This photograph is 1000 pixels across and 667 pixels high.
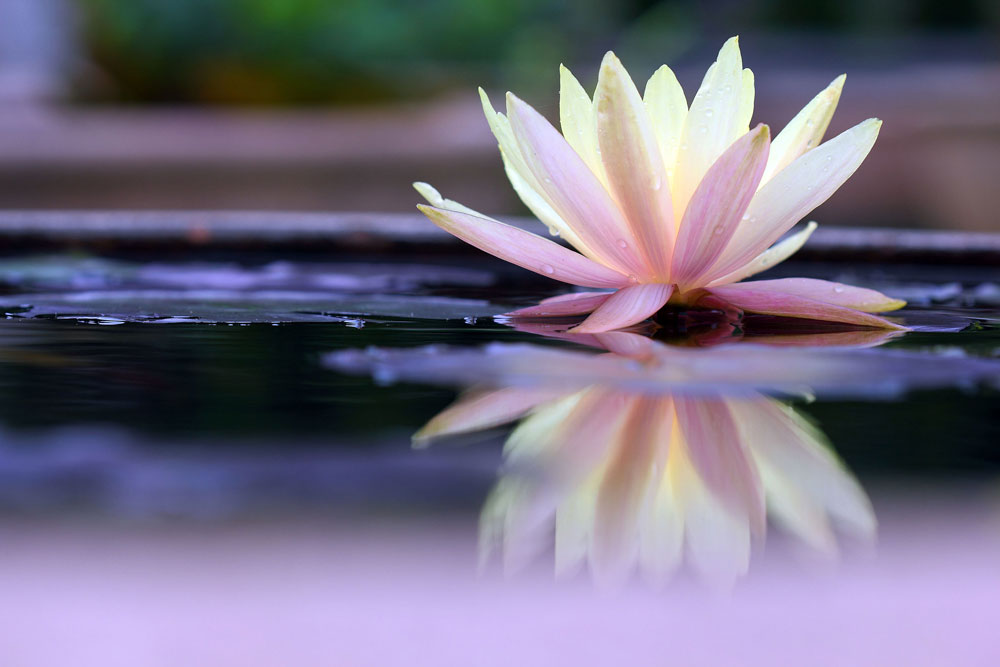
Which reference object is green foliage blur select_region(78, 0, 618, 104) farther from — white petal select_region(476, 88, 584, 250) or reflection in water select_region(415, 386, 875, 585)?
reflection in water select_region(415, 386, 875, 585)

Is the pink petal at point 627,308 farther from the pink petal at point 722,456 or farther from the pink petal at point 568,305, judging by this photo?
the pink petal at point 722,456

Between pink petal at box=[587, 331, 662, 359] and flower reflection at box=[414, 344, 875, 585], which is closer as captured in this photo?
flower reflection at box=[414, 344, 875, 585]

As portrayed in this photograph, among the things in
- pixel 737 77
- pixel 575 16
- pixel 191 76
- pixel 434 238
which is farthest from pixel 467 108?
pixel 575 16

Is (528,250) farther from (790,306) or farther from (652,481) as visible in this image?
(652,481)

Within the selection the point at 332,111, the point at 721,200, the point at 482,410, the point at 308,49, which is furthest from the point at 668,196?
the point at 308,49

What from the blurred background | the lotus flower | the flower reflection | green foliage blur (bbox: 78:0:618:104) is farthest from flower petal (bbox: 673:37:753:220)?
green foliage blur (bbox: 78:0:618:104)

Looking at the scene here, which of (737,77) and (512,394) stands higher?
(737,77)

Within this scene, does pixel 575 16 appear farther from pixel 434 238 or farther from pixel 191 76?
pixel 434 238
